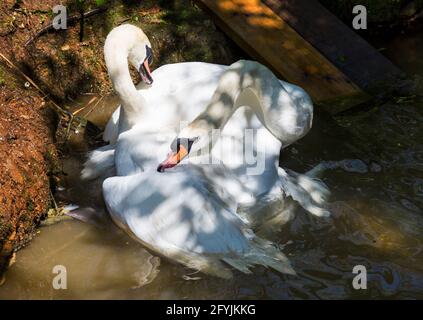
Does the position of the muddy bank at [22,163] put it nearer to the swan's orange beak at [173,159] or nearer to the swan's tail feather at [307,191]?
the swan's orange beak at [173,159]

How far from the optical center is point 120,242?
198 inches

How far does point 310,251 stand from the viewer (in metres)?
4.82

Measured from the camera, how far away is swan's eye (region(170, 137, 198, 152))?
4.78 m

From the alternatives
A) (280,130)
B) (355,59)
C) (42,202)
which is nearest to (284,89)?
(280,130)

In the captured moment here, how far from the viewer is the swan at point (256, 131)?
16.1 ft

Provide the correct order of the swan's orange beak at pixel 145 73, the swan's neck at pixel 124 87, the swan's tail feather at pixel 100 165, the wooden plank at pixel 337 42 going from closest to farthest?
the swan's neck at pixel 124 87 → the swan's tail feather at pixel 100 165 → the swan's orange beak at pixel 145 73 → the wooden plank at pixel 337 42

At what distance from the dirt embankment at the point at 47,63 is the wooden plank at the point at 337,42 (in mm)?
665

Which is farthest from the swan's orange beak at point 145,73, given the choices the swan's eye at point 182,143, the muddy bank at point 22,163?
the swan's eye at point 182,143

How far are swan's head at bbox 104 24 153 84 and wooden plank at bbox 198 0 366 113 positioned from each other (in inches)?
48.0

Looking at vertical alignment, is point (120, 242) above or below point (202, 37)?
below

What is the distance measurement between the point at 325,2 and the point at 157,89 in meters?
2.56

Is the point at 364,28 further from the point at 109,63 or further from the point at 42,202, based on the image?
the point at 42,202
